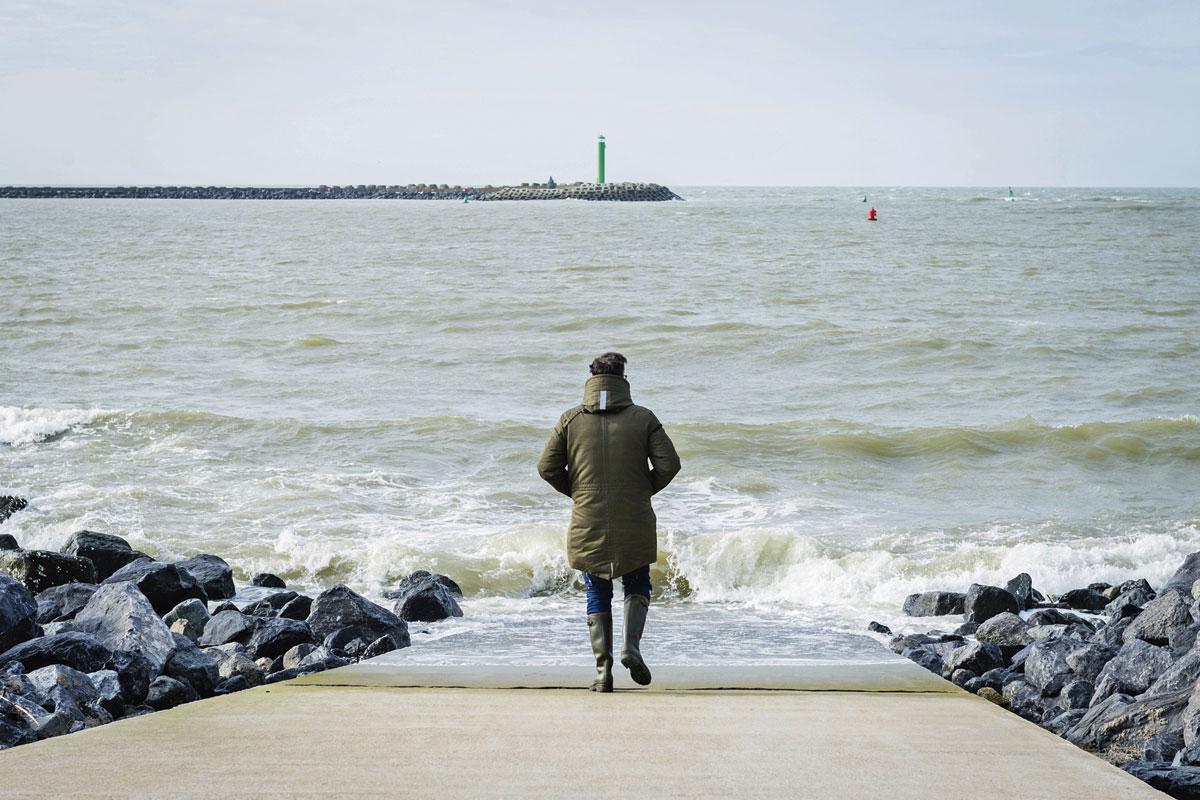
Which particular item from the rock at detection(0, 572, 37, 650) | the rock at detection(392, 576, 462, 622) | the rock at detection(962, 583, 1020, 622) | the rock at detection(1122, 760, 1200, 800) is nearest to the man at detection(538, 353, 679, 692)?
the rock at detection(1122, 760, 1200, 800)

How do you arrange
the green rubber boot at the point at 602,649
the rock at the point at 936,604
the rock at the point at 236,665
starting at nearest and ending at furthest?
the green rubber boot at the point at 602,649
the rock at the point at 236,665
the rock at the point at 936,604

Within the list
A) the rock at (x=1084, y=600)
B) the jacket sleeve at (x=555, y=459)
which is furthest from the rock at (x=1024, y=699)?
the rock at (x=1084, y=600)

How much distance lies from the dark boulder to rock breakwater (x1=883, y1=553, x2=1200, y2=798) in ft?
28.7

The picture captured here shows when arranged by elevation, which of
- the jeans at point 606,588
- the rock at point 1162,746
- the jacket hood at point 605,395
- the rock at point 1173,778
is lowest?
the rock at point 1162,746

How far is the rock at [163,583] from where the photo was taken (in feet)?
30.3

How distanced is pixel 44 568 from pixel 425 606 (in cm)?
299

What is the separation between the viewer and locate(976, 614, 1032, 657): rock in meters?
8.15

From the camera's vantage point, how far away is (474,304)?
32.1m

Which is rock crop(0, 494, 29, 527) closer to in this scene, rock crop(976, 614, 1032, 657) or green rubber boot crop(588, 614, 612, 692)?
green rubber boot crop(588, 614, 612, 692)

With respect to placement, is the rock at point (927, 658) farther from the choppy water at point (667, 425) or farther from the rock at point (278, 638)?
the rock at point (278, 638)

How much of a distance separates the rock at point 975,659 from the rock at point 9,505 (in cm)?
954

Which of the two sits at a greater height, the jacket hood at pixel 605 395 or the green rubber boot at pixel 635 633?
the jacket hood at pixel 605 395

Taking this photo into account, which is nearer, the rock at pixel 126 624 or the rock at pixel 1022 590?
the rock at pixel 126 624

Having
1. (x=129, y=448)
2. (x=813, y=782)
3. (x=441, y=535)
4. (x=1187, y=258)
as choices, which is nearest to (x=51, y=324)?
(x=129, y=448)
